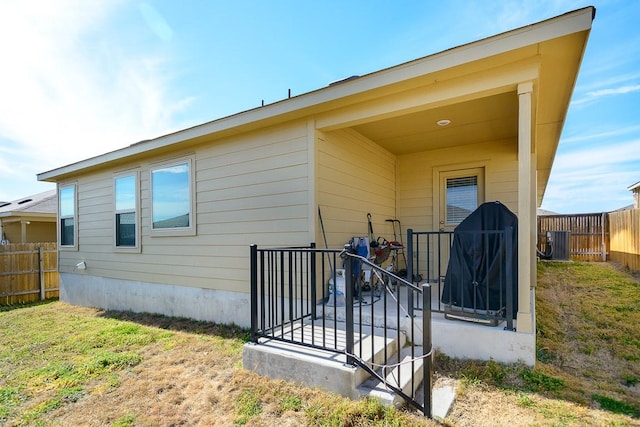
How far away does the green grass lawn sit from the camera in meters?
2.08

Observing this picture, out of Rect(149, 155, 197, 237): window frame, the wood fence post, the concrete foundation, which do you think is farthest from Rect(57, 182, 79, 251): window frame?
Rect(149, 155, 197, 237): window frame

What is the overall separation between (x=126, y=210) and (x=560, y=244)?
41.8 feet

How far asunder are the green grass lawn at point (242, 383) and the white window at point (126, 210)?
6.09ft

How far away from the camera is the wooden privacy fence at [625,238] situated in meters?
7.48

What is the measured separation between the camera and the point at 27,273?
761 cm

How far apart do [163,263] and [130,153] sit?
1.99 metres

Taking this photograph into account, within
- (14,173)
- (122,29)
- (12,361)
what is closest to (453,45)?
(122,29)

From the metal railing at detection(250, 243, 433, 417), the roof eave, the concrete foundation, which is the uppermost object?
the roof eave

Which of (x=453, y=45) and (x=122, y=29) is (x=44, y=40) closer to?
(x=122, y=29)

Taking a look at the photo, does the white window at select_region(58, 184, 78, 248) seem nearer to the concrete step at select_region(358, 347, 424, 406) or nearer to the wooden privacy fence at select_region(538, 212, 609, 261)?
the concrete step at select_region(358, 347, 424, 406)

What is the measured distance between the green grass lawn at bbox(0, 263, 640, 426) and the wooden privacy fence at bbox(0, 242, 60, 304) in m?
4.17

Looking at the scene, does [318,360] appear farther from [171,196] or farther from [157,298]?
[157,298]

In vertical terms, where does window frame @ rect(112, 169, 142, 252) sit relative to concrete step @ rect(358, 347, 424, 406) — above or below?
above

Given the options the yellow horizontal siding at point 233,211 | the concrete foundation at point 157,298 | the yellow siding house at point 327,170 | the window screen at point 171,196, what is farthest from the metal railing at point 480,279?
the window screen at point 171,196
